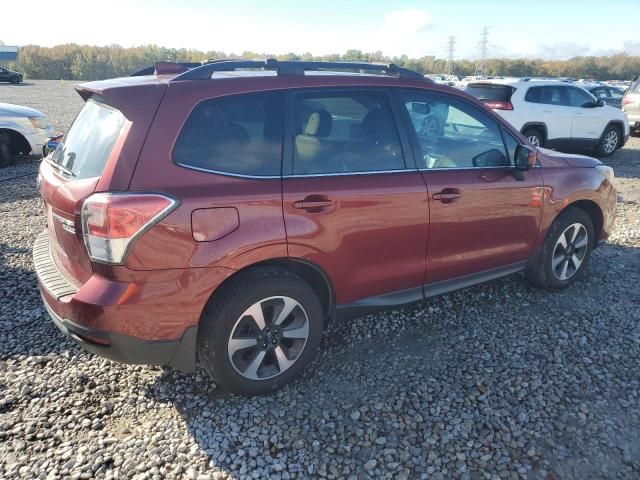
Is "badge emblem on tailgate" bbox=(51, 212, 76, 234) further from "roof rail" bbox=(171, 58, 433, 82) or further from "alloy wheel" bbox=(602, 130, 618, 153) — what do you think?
"alloy wheel" bbox=(602, 130, 618, 153)

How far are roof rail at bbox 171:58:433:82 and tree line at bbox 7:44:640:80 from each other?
178 feet

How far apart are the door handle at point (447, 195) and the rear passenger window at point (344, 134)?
1.03 feet

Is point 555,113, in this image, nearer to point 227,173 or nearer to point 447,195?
point 447,195

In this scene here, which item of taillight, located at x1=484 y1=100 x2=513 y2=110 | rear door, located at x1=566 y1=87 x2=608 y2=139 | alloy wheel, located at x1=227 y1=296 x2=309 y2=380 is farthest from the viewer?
rear door, located at x1=566 y1=87 x2=608 y2=139

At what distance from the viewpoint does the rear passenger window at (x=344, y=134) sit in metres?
2.93

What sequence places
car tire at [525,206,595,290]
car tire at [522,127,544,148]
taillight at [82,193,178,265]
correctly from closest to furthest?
taillight at [82,193,178,265]
car tire at [525,206,595,290]
car tire at [522,127,544,148]

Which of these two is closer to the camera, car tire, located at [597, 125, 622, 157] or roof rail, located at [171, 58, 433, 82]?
roof rail, located at [171, 58, 433, 82]

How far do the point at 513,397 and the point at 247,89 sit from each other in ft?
7.63

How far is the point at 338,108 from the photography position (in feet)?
10.3

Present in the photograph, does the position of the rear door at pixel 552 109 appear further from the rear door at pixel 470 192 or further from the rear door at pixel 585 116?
the rear door at pixel 470 192

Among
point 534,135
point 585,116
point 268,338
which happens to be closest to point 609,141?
point 585,116

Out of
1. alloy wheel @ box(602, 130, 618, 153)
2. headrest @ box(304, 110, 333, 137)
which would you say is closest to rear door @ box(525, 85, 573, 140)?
alloy wheel @ box(602, 130, 618, 153)

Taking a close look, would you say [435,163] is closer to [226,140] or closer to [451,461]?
[226,140]

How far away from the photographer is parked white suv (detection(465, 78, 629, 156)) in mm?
10484
